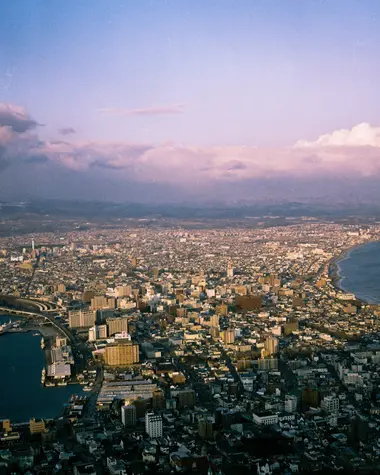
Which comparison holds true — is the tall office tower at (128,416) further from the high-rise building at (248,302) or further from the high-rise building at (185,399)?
the high-rise building at (248,302)

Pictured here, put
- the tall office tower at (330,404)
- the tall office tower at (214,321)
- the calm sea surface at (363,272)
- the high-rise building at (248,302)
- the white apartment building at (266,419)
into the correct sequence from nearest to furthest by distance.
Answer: the white apartment building at (266,419) < the tall office tower at (330,404) < the tall office tower at (214,321) < the high-rise building at (248,302) < the calm sea surface at (363,272)

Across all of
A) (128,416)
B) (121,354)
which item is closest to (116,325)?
(121,354)

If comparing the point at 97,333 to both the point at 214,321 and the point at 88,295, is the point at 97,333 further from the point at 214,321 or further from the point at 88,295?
the point at 88,295

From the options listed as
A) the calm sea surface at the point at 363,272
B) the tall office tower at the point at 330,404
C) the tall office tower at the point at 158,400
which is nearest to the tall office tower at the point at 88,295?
the calm sea surface at the point at 363,272

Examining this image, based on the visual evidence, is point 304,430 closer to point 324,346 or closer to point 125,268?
point 324,346

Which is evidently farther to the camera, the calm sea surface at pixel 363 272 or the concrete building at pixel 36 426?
the calm sea surface at pixel 363 272

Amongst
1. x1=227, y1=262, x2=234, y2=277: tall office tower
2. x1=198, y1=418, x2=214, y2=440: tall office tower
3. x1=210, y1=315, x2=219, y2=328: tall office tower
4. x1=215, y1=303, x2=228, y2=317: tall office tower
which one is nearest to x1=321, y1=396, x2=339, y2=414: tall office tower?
x1=198, y1=418, x2=214, y2=440: tall office tower

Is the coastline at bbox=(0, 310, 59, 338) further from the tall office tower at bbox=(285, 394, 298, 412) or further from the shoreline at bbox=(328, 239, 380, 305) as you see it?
the shoreline at bbox=(328, 239, 380, 305)
